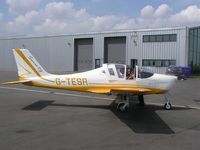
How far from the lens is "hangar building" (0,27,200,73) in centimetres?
3872

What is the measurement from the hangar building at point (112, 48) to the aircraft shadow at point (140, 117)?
24.1 metres

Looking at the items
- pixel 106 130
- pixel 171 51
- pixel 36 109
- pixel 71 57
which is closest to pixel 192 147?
pixel 106 130

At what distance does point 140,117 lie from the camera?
993 cm

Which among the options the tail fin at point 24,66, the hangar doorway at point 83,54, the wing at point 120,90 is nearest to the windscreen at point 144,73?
the wing at point 120,90

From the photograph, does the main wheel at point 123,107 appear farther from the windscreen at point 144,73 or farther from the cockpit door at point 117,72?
the windscreen at point 144,73

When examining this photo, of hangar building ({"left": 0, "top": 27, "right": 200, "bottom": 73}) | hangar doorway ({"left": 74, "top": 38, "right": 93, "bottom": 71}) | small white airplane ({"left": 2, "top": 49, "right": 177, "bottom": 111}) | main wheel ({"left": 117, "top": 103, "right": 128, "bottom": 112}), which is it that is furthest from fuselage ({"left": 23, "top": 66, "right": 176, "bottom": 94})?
hangar doorway ({"left": 74, "top": 38, "right": 93, "bottom": 71})

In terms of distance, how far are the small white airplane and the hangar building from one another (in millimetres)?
24728

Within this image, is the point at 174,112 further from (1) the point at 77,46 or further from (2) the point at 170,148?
(1) the point at 77,46

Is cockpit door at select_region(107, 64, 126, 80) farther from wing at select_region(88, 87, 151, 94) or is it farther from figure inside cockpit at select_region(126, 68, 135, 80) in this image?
wing at select_region(88, 87, 151, 94)

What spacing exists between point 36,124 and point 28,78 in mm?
3754

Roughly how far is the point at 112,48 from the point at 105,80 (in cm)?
3493

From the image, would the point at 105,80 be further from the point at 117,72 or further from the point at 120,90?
the point at 120,90

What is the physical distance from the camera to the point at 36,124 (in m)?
8.47

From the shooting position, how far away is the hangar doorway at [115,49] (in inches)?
1775
